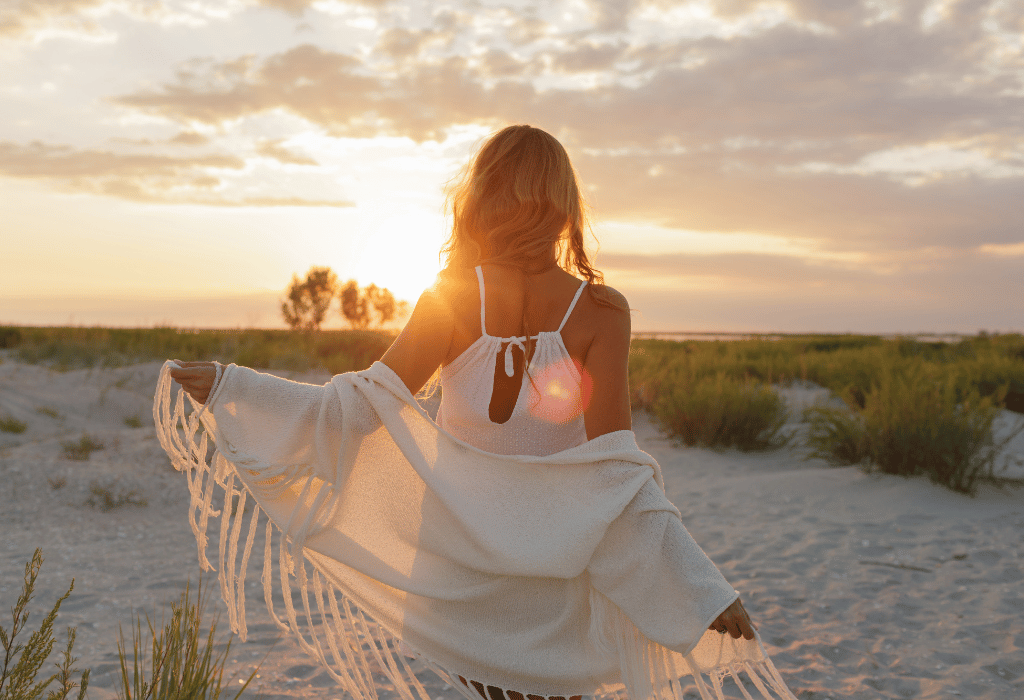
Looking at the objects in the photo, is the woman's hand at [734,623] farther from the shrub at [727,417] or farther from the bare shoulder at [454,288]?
the shrub at [727,417]

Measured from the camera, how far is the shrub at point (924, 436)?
6.59m

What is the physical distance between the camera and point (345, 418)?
193cm

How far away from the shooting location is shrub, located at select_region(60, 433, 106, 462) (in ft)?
26.4

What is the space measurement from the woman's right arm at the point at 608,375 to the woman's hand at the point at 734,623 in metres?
0.55

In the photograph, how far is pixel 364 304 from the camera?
53.9m

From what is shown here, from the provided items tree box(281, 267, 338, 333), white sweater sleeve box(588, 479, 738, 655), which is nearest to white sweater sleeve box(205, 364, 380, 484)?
white sweater sleeve box(588, 479, 738, 655)

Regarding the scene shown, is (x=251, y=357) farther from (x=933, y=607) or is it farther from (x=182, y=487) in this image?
(x=933, y=607)

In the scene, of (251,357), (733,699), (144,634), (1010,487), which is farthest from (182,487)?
(251,357)

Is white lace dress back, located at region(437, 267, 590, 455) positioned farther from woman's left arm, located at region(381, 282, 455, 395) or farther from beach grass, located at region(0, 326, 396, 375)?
beach grass, located at region(0, 326, 396, 375)

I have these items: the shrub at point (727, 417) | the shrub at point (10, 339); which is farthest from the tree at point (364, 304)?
the shrub at point (727, 417)

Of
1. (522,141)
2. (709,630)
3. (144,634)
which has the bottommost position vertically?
(144,634)

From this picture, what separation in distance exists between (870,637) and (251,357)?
49.3ft

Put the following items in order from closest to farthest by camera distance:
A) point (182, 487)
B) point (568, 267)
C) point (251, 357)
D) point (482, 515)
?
point (482, 515) → point (568, 267) → point (182, 487) → point (251, 357)

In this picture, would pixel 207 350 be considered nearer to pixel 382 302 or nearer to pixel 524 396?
pixel 524 396
